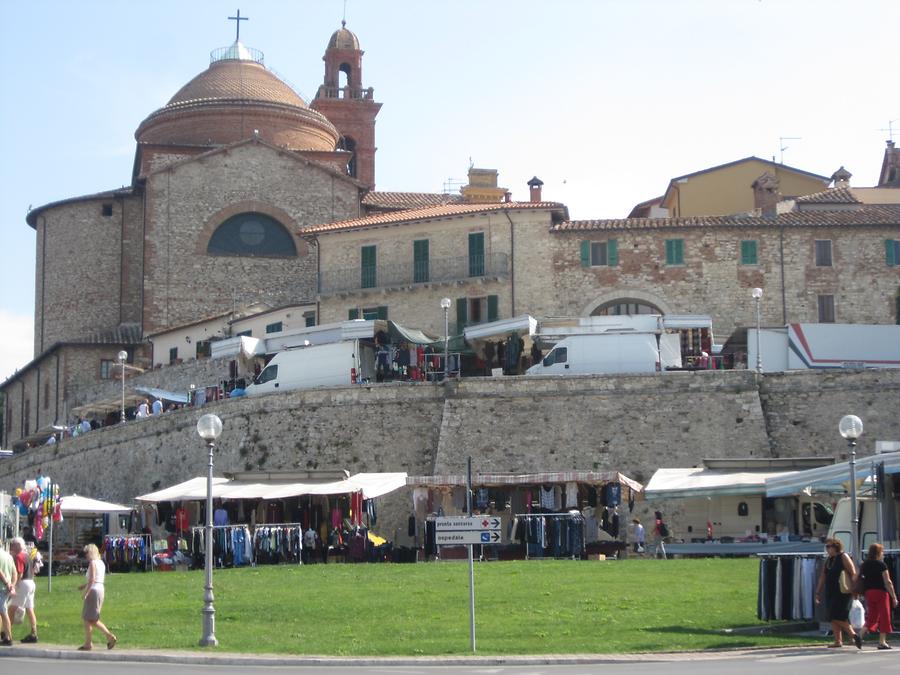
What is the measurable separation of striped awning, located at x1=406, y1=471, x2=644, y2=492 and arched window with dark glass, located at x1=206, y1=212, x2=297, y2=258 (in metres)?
26.5

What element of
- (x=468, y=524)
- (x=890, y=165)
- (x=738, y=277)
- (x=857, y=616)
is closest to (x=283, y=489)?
(x=468, y=524)

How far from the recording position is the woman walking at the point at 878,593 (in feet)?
65.4

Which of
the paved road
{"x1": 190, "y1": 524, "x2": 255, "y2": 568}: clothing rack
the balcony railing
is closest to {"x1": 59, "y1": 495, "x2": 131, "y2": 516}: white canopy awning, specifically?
{"x1": 190, "y1": 524, "x2": 255, "y2": 568}: clothing rack

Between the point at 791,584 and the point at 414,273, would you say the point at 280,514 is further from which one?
the point at 791,584

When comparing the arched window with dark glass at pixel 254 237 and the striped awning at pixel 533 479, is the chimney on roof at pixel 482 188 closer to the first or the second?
the arched window with dark glass at pixel 254 237

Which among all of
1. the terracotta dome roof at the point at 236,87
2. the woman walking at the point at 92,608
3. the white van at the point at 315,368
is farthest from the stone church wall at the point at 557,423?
the terracotta dome roof at the point at 236,87

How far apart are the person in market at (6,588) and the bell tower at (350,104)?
57731 mm

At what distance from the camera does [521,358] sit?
48438mm

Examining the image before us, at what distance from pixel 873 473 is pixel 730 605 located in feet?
9.70

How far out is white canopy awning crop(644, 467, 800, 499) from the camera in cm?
3519

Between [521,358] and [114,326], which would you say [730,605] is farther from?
[114,326]

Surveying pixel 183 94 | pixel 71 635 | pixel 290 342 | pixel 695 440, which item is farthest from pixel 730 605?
pixel 183 94

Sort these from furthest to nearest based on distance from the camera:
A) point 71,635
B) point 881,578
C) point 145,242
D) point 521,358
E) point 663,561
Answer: point 145,242 < point 521,358 < point 663,561 < point 71,635 < point 881,578

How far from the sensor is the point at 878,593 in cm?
2005
